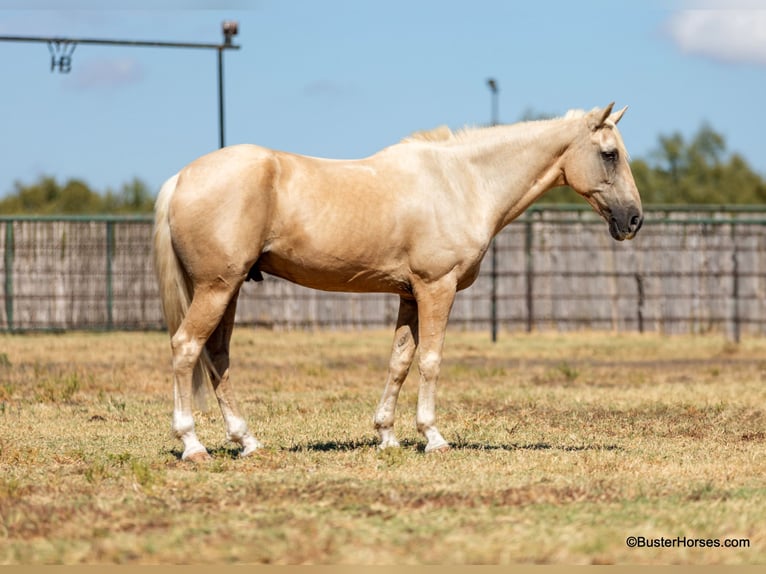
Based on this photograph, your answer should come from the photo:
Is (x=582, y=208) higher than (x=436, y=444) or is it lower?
higher

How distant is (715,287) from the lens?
22.8 meters

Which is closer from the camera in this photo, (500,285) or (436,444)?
(436,444)

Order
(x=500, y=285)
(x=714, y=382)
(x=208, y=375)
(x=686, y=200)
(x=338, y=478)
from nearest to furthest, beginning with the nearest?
(x=338, y=478) < (x=208, y=375) < (x=714, y=382) < (x=500, y=285) < (x=686, y=200)

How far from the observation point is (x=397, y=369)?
8453 millimetres

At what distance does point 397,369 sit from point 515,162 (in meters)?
1.78

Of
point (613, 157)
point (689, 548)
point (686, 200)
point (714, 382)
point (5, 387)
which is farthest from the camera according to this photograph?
point (686, 200)

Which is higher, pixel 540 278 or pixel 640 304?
pixel 540 278

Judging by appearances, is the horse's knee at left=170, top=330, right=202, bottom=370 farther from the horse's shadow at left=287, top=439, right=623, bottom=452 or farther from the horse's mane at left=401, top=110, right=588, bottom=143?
the horse's mane at left=401, top=110, right=588, bottom=143

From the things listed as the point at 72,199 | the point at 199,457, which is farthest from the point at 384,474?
the point at 72,199

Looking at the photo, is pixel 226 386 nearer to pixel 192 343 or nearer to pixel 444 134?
pixel 192 343

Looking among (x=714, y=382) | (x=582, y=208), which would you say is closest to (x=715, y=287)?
(x=582, y=208)

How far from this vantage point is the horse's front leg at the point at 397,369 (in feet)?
27.6

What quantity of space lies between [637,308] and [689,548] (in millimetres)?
18240

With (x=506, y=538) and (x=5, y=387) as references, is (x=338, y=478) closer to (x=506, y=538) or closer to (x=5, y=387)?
(x=506, y=538)
